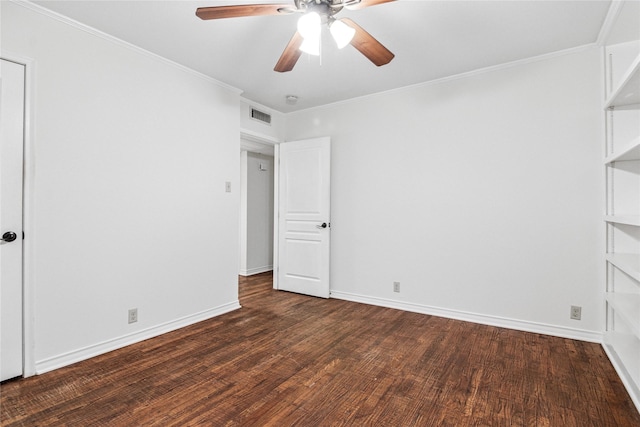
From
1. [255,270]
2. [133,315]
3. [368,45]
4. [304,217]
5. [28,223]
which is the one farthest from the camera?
[255,270]

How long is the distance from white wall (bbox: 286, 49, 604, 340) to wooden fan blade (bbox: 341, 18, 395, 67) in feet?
5.02

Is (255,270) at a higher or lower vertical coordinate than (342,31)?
lower

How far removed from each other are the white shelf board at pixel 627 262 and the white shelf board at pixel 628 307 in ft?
0.88

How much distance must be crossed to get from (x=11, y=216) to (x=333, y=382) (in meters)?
2.41

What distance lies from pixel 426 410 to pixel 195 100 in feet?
10.8

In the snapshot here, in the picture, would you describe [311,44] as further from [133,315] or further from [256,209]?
[256,209]

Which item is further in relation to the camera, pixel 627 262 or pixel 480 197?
pixel 480 197

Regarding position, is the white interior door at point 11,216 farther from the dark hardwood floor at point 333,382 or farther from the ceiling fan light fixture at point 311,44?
the ceiling fan light fixture at point 311,44

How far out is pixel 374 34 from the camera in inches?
101

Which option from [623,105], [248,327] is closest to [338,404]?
[248,327]

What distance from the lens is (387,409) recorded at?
1847 mm

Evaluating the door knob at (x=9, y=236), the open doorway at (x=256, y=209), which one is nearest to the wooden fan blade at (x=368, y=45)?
the door knob at (x=9, y=236)

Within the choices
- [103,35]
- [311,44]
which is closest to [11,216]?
A: [103,35]

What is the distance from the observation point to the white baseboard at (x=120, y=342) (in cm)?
227
